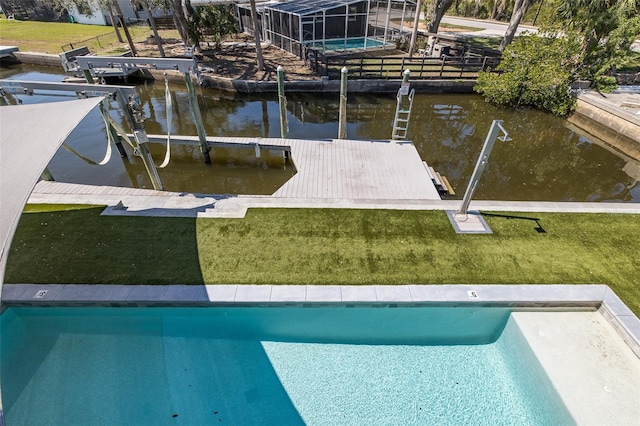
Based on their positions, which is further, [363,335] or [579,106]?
[579,106]

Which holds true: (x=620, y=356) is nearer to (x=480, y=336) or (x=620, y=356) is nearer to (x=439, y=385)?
(x=480, y=336)

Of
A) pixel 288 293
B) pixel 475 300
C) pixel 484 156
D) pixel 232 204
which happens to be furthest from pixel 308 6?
pixel 475 300

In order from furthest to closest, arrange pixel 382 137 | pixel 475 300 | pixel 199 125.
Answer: pixel 382 137, pixel 199 125, pixel 475 300

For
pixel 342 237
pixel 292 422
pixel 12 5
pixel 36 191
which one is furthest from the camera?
pixel 12 5

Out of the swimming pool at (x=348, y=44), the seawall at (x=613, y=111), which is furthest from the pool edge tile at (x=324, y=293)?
the swimming pool at (x=348, y=44)

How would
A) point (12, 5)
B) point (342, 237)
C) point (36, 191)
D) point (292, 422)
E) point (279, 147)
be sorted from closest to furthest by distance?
point (292, 422) → point (342, 237) → point (36, 191) → point (279, 147) → point (12, 5)

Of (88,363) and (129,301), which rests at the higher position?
(129,301)

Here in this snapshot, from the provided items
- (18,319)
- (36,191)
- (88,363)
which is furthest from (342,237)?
(36,191)

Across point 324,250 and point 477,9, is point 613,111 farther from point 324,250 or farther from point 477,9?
point 477,9
